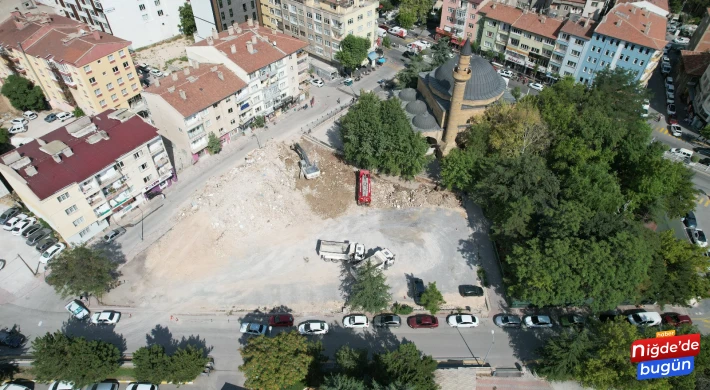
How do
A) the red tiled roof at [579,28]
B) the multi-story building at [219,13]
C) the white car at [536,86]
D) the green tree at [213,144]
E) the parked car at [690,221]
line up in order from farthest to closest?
the multi-story building at [219,13] → the white car at [536,86] → the red tiled roof at [579,28] → the green tree at [213,144] → the parked car at [690,221]

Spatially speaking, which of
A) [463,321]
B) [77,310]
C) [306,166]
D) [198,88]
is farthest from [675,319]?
[77,310]

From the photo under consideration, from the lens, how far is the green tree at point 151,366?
1561 inches

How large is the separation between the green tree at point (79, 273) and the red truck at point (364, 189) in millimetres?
30584

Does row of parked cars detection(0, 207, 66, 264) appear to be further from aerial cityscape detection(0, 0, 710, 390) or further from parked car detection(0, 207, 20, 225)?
aerial cityscape detection(0, 0, 710, 390)

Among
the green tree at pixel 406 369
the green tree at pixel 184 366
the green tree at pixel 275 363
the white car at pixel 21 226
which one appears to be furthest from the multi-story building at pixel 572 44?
the white car at pixel 21 226

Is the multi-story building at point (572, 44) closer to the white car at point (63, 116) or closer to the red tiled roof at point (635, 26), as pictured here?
the red tiled roof at point (635, 26)

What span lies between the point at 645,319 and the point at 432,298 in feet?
75.0

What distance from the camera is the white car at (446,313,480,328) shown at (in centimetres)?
4694

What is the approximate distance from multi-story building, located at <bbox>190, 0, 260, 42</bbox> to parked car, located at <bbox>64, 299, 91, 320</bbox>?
56250 mm

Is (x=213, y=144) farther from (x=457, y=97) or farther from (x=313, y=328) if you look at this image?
(x=457, y=97)

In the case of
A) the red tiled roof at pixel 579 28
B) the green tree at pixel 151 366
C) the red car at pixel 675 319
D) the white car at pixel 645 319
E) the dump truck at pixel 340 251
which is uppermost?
the red tiled roof at pixel 579 28

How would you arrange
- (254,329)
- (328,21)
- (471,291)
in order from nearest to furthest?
(254,329), (471,291), (328,21)

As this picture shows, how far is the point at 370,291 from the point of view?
4534 centimetres

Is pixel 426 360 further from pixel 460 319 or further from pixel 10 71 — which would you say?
pixel 10 71
